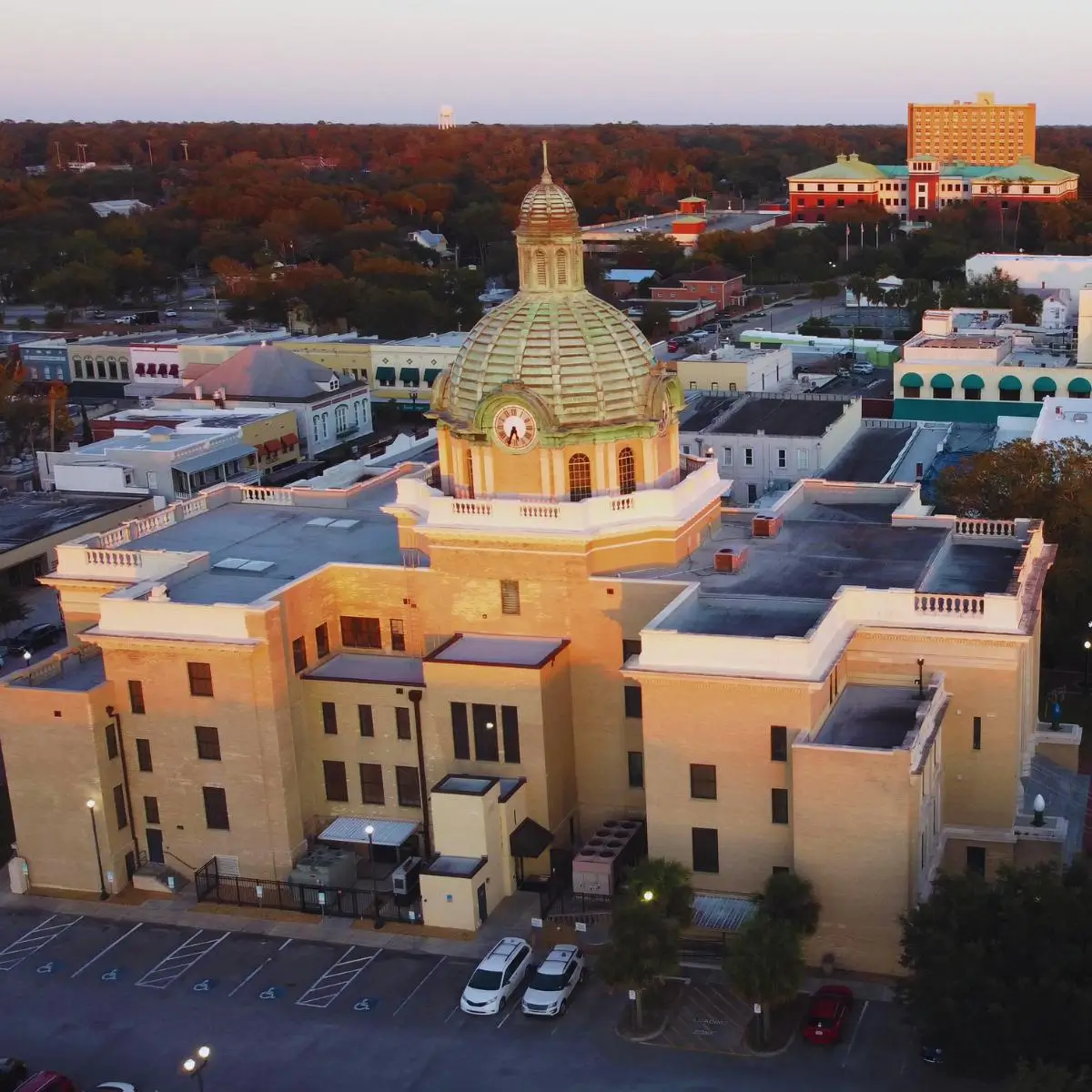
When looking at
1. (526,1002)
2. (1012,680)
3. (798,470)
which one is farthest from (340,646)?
(798,470)

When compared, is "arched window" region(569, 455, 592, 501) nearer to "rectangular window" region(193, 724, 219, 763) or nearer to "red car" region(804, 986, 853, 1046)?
"rectangular window" region(193, 724, 219, 763)

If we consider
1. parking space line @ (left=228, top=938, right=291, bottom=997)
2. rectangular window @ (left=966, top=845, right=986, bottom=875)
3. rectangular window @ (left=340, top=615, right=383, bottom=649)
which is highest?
rectangular window @ (left=340, top=615, right=383, bottom=649)

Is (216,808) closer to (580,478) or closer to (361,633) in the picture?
(361,633)

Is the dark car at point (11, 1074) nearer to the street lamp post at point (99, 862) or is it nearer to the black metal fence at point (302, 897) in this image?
the black metal fence at point (302, 897)

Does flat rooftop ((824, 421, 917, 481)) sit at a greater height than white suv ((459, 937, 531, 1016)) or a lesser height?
greater

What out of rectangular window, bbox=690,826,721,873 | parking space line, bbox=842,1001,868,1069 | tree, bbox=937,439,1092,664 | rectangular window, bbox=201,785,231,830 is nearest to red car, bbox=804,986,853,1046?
parking space line, bbox=842,1001,868,1069

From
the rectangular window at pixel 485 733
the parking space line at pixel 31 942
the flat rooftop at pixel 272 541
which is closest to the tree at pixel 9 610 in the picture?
the flat rooftop at pixel 272 541
